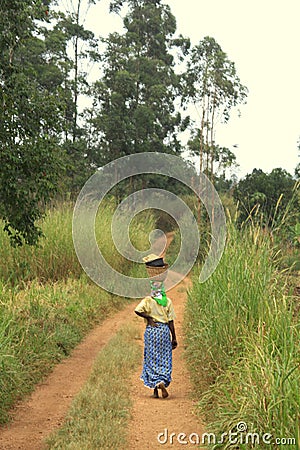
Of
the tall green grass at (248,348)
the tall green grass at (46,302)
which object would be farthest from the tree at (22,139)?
the tall green grass at (248,348)

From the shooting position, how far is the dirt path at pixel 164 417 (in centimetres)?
453

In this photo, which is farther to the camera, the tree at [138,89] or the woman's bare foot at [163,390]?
the tree at [138,89]

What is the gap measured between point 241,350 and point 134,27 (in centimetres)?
2604

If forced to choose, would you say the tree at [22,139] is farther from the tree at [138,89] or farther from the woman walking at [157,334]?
the tree at [138,89]

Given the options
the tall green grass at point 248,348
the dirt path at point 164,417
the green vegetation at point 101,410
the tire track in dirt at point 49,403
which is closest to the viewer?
the tall green grass at point 248,348

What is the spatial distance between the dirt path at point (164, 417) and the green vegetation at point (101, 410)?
0.38ft

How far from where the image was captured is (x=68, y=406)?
5.66 meters

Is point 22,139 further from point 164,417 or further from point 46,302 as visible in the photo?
point 46,302

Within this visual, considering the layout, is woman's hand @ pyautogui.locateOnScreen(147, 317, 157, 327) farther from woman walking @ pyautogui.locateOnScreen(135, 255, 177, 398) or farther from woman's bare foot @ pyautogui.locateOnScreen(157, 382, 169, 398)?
woman's bare foot @ pyautogui.locateOnScreen(157, 382, 169, 398)

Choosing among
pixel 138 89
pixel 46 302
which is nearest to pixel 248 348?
pixel 46 302

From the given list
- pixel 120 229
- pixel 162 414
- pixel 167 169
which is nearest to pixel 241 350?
pixel 162 414

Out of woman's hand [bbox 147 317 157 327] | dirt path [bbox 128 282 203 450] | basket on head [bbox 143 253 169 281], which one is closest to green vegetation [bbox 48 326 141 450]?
dirt path [bbox 128 282 203 450]

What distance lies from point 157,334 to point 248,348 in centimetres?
143

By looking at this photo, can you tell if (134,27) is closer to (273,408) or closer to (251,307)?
(251,307)
